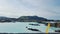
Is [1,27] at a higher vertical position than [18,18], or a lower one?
lower

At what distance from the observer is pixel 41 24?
324 centimetres

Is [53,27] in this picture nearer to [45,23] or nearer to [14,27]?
[45,23]

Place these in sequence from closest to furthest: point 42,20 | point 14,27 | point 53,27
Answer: point 42,20, point 53,27, point 14,27

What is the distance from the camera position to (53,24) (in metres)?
3.17

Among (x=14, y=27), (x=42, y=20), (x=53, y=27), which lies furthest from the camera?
(x=14, y=27)

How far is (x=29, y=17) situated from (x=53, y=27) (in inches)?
26.5

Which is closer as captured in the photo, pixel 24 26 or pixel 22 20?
pixel 22 20

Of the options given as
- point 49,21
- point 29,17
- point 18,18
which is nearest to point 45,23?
point 49,21

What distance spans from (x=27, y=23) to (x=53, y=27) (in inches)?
26.7

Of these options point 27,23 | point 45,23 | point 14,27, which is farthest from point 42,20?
point 14,27

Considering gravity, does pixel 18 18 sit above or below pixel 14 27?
above

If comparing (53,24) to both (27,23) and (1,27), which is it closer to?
(27,23)

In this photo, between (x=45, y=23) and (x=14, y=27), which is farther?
(x=14, y=27)

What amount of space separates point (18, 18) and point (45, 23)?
0.68 metres
